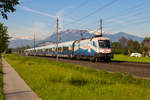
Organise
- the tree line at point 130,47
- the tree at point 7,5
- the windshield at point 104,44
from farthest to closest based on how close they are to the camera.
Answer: the tree line at point 130,47
the windshield at point 104,44
the tree at point 7,5

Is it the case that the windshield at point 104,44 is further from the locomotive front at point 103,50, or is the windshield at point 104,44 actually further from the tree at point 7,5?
the tree at point 7,5

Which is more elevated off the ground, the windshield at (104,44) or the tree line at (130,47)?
the tree line at (130,47)

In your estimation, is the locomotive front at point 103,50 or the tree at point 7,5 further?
the locomotive front at point 103,50

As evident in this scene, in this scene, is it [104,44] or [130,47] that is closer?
[104,44]

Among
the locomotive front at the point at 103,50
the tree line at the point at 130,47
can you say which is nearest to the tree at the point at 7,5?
the locomotive front at the point at 103,50

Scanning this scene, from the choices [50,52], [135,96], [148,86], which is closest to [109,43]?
[148,86]

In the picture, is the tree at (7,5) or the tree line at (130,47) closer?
the tree at (7,5)

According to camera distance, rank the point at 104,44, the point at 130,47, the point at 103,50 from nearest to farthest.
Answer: the point at 103,50, the point at 104,44, the point at 130,47

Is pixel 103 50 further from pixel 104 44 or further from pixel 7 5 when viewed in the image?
pixel 7 5

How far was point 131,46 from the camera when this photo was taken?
133 metres

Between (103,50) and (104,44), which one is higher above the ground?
(104,44)

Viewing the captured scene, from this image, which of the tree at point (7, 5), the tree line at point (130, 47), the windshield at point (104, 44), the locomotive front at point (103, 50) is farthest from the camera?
the tree line at point (130, 47)

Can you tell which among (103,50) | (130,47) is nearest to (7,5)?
(103,50)

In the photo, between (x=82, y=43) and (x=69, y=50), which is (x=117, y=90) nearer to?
(x=82, y=43)
